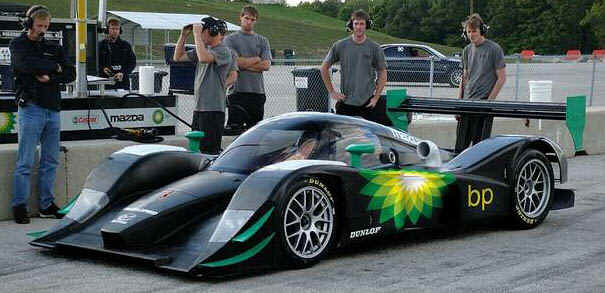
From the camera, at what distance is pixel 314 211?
694 cm

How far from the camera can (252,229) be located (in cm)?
649

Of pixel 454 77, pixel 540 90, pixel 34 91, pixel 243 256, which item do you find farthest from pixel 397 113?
pixel 454 77

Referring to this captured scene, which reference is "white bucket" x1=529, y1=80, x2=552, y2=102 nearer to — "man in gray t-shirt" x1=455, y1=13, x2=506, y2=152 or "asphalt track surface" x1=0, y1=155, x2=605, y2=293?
"man in gray t-shirt" x1=455, y1=13, x2=506, y2=152

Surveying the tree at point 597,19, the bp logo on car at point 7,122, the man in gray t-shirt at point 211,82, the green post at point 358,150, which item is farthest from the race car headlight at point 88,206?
the tree at point 597,19

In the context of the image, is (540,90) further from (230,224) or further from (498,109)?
(230,224)

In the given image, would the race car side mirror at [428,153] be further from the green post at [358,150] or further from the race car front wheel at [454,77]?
the race car front wheel at [454,77]

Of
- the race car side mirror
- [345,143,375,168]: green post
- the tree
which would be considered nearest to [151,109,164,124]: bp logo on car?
the race car side mirror

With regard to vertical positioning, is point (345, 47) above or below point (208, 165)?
above

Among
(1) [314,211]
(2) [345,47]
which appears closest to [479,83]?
(2) [345,47]

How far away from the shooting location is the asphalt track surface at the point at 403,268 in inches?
246

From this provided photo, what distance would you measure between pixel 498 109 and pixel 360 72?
165 centimetres

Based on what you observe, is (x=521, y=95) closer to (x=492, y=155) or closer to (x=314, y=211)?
(x=492, y=155)

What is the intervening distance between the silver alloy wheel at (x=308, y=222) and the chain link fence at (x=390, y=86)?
198 inches

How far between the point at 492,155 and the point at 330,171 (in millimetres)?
2010
